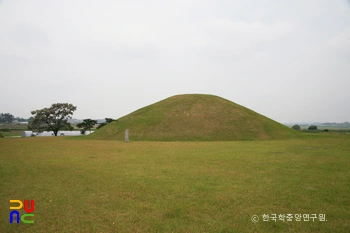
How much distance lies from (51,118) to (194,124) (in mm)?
42917

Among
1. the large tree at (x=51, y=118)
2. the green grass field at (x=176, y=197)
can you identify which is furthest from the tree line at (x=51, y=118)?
the green grass field at (x=176, y=197)

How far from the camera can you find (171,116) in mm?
50938

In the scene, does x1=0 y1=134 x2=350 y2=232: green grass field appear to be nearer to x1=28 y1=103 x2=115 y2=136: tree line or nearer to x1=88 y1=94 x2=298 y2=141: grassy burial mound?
x1=88 y1=94 x2=298 y2=141: grassy burial mound

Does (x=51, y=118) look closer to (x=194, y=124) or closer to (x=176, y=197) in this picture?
(x=194, y=124)

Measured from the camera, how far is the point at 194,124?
47156 mm

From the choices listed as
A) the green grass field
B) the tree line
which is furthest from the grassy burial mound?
the green grass field

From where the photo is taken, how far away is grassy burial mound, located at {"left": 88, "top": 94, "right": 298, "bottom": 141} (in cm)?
4275

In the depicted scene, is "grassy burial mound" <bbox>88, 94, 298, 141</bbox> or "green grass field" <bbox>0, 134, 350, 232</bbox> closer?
"green grass field" <bbox>0, 134, 350, 232</bbox>

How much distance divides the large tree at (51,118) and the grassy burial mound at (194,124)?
19.8 meters

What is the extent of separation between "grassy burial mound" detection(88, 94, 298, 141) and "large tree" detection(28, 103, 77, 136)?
1977 cm

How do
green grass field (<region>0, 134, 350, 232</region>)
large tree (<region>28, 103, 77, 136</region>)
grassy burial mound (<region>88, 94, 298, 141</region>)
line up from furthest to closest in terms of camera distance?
large tree (<region>28, 103, 77, 136</region>) → grassy burial mound (<region>88, 94, 298, 141</region>) → green grass field (<region>0, 134, 350, 232</region>)

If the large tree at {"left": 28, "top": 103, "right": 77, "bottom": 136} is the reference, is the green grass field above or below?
below

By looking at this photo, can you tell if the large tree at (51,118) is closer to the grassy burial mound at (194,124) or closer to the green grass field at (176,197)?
the grassy burial mound at (194,124)

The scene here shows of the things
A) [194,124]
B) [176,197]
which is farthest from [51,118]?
[176,197]
